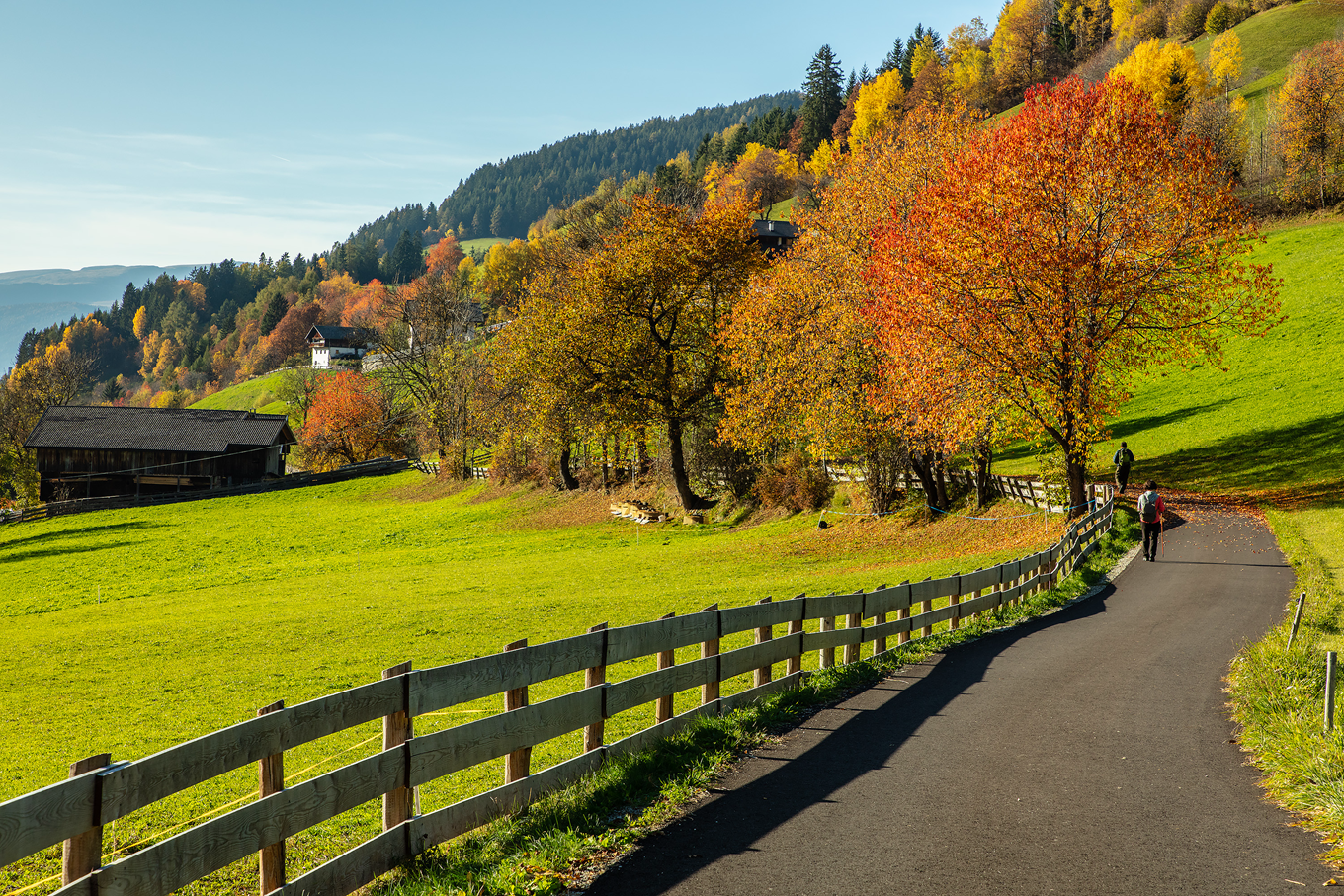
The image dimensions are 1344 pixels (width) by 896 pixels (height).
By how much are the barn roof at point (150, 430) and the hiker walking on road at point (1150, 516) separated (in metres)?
68.8

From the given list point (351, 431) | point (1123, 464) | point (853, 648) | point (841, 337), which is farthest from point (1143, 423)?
point (351, 431)

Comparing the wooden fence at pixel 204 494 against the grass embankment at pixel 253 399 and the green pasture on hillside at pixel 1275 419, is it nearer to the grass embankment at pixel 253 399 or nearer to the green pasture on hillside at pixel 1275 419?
the grass embankment at pixel 253 399

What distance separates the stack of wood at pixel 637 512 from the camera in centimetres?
4044

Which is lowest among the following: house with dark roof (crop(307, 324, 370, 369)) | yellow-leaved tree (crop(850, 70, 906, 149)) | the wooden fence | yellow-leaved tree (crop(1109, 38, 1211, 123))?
the wooden fence

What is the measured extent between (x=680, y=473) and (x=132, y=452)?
172ft

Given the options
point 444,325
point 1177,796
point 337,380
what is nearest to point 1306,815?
point 1177,796

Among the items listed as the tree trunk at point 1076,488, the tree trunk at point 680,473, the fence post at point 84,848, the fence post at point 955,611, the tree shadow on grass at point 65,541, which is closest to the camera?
the fence post at point 84,848

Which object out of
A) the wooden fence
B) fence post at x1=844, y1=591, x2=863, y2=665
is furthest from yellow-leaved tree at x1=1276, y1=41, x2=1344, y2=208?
the wooden fence

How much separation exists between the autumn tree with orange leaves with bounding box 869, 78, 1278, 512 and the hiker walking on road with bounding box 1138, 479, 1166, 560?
321 cm

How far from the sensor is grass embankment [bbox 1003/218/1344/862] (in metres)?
7.89

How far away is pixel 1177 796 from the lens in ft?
23.6

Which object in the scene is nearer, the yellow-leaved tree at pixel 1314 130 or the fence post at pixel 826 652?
the fence post at pixel 826 652

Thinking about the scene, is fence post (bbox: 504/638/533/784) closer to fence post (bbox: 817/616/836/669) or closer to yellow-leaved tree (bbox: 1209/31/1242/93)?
fence post (bbox: 817/616/836/669)

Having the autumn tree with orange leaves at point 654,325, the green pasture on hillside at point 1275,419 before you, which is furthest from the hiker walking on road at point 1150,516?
the autumn tree with orange leaves at point 654,325
